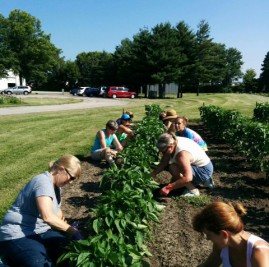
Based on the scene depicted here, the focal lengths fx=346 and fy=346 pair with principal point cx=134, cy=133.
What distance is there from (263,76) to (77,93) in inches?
1719

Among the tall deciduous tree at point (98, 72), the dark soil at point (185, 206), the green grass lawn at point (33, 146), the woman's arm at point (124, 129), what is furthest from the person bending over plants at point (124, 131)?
the tall deciduous tree at point (98, 72)

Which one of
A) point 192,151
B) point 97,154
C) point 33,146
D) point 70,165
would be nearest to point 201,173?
point 192,151

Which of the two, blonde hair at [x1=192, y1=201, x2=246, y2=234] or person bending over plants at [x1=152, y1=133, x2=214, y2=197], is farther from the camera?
person bending over plants at [x1=152, y1=133, x2=214, y2=197]

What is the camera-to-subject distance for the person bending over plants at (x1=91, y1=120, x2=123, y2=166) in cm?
780

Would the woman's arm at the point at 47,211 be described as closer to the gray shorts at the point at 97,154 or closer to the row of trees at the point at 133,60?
the gray shorts at the point at 97,154

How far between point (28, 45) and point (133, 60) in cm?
2916

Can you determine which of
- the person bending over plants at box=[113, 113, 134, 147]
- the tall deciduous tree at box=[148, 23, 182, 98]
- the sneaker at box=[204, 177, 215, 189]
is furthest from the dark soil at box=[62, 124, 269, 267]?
the tall deciduous tree at box=[148, 23, 182, 98]

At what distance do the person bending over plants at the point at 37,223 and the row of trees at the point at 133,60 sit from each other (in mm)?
38405

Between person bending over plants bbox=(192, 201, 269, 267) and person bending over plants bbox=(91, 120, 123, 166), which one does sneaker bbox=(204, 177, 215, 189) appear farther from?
person bending over plants bbox=(192, 201, 269, 267)

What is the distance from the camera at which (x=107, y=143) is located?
325 inches

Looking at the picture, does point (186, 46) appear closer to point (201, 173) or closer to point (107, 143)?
point (107, 143)

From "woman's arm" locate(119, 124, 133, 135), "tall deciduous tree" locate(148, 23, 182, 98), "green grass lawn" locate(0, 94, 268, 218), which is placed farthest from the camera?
"tall deciduous tree" locate(148, 23, 182, 98)

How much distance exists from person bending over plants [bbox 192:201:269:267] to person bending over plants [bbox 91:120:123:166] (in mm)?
5189

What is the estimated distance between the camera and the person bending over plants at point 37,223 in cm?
339
